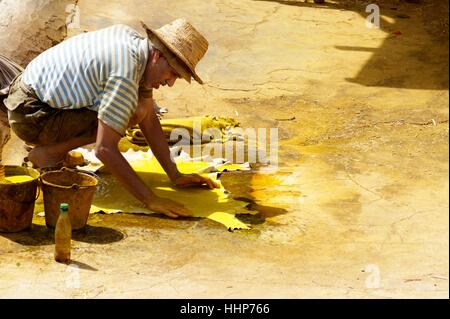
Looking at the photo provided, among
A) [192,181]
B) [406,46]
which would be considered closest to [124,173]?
[192,181]

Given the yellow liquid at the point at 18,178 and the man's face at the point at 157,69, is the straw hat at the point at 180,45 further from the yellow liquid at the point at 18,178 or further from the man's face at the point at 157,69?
the yellow liquid at the point at 18,178

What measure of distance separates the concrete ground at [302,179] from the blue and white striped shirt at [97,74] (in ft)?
2.48

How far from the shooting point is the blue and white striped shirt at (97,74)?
580 cm

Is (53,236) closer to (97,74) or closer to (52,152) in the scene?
(52,152)

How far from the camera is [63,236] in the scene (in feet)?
17.1

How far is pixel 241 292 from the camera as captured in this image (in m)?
4.96

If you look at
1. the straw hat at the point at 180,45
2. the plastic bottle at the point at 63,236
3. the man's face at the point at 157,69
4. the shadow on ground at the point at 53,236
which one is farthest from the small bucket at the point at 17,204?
the straw hat at the point at 180,45

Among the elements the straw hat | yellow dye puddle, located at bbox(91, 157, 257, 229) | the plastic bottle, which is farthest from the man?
the plastic bottle

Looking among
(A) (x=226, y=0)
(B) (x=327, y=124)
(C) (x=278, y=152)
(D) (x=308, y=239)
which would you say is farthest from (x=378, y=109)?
(A) (x=226, y=0)

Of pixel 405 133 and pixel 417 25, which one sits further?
pixel 417 25

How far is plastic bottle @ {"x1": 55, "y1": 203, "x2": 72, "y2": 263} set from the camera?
204 inches

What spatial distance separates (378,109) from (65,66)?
12.2ft
